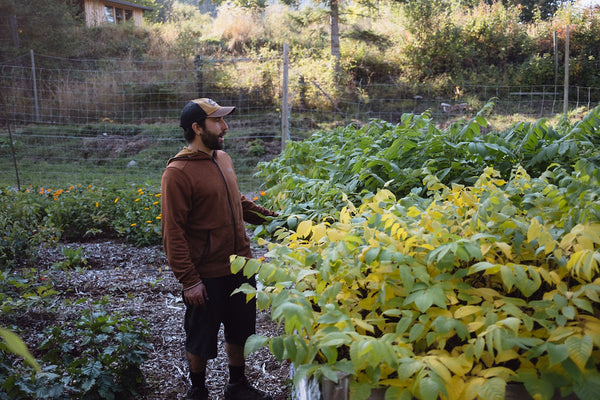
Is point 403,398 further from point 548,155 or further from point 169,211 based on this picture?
point 169,211

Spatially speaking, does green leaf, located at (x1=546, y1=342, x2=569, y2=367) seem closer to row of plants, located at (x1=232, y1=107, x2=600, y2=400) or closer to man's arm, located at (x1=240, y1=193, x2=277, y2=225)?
row of plants, located at (x1=232, y1=107, x2=600, y2=400)

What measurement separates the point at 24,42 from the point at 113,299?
18.4m

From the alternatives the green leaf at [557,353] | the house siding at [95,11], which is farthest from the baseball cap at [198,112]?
the house siding at [95,11]

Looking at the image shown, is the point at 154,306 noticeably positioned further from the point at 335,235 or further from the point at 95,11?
the point at 95,11

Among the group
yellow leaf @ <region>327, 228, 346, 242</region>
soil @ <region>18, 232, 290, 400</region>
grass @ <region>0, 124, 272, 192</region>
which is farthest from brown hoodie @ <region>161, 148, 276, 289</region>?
grass @ <region>0, 124, 272, 192</region>

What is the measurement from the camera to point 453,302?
60.4 inches

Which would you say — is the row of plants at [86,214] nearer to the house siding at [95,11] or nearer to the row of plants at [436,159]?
the row of plants at [436,159]

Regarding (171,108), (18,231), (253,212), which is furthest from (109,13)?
(253,212)

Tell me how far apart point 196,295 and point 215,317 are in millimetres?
246

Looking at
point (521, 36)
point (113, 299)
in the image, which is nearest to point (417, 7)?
point (521, 36)

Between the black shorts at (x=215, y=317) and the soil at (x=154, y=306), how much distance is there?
0.81 feet

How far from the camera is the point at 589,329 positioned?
1.33 meters

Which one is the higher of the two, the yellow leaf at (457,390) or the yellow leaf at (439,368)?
the yellow leaf at (439,368)

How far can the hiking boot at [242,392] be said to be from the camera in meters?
3.10
